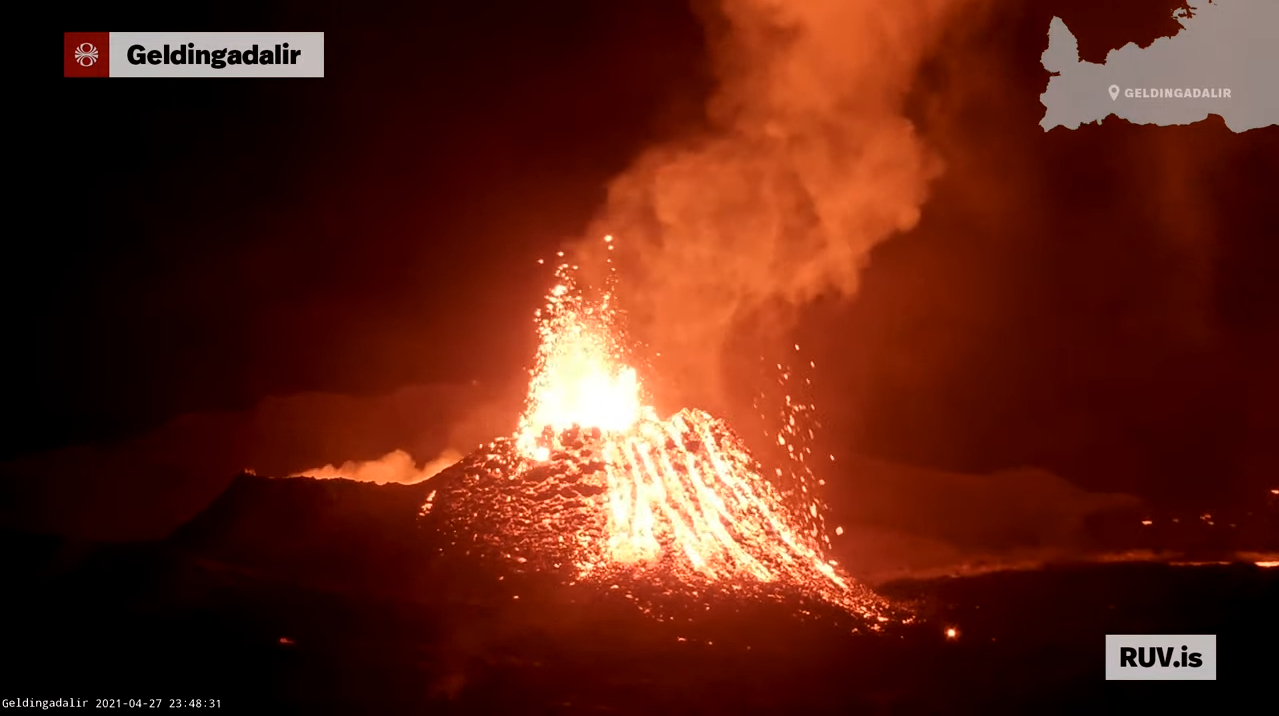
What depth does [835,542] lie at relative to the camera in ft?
62.4

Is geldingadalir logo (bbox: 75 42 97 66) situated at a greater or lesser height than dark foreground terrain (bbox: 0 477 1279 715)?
greater

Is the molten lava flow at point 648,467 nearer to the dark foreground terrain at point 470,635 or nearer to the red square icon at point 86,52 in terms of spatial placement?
the dark foreground terrain at point 470,635

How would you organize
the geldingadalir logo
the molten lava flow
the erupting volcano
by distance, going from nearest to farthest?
the geldingadalir logo, the erupting volcano, the molten lava flow

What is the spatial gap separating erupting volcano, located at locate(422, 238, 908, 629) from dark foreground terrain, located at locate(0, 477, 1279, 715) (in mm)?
960

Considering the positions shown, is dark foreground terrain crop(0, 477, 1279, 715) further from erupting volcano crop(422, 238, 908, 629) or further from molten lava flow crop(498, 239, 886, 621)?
molten lava flow crop(498, 239, 886, 621)

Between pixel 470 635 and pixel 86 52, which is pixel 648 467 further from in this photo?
pixel 86 52

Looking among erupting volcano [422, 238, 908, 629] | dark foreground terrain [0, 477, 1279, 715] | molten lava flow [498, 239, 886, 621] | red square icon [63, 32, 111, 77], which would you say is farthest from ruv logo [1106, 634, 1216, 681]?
red square icon [63, 32, 111, 77]

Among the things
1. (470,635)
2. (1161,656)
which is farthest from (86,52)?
(1161,656)

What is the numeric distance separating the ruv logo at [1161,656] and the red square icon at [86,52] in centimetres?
1502

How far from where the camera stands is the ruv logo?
13227 mm

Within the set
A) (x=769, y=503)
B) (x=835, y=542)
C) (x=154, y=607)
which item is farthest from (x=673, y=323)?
(x=154, y=607)

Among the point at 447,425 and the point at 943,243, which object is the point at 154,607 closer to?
the point at 447,425

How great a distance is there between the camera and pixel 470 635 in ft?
49.3

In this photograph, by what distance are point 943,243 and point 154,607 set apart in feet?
46.5
